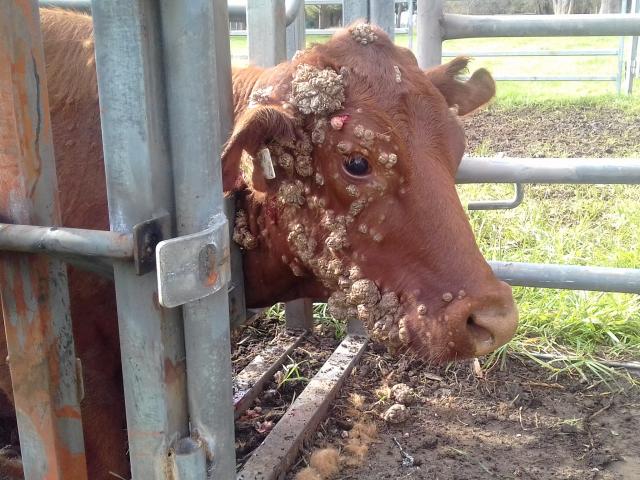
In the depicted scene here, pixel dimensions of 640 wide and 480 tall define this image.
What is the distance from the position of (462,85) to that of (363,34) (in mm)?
716

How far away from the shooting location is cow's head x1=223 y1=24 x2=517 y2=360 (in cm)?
222

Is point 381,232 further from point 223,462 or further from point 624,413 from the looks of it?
point 624,413

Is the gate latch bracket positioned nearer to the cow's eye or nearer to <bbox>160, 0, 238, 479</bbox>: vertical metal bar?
<bbox>160, 0, 238, 479</bbox>: vertical metal bar

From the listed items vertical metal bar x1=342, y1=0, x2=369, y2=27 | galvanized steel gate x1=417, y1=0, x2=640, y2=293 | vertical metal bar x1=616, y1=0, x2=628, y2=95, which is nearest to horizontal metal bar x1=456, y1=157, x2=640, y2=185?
galvanized steel gate x1=417, y1=0, x2=640, y2=293

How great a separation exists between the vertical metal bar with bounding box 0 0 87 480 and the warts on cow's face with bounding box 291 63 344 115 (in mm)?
969

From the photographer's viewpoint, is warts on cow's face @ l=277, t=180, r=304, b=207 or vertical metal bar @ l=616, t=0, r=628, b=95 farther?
vertical metal bar @ l=616, t=0, r=628, b=95

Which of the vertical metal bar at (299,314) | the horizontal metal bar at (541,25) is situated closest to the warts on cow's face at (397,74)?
the horizontal metal bar at (541,25)

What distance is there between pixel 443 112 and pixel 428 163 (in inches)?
10.1

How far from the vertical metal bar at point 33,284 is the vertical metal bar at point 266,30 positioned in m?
1.53

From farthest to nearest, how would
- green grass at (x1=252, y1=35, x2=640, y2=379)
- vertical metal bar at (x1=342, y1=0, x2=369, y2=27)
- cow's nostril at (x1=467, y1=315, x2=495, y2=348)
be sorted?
green grass at (x1=252, y1=35, x2=640, y2=379) → vertical metal bar at (x1=342, y1=0, x2=369, y2=27) → cow's nostril at (x1=467, y1=315, x2=495, y2=348)

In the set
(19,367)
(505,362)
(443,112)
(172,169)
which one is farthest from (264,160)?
(505,362)

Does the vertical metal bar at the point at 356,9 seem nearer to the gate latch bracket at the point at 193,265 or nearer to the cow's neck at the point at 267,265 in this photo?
the cow's neck at the point at 267,265

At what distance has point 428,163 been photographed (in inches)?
89.9

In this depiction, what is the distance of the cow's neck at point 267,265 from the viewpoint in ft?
8.13
